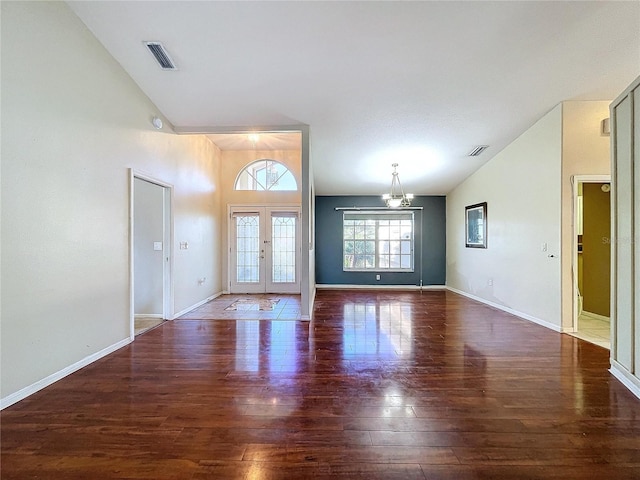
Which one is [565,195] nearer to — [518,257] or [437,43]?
[518,257]

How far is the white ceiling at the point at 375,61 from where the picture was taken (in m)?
2.66

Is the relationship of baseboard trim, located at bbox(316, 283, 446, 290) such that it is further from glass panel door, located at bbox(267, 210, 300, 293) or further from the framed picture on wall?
the framed picture on wall

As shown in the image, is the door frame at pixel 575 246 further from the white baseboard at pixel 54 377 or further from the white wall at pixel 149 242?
the white wall at pixel 149 242

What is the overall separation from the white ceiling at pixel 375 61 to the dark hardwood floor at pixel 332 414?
308cm

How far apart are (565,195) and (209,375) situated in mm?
4866

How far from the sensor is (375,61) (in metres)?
3.18

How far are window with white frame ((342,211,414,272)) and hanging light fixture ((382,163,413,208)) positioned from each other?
919mm

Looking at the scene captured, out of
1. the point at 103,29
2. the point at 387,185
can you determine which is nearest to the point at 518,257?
the point at 387,185

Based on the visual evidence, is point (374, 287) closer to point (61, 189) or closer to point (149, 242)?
point (149, 242)

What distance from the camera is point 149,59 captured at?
3221 mm

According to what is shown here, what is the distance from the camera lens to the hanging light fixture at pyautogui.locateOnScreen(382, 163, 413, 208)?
5.82m

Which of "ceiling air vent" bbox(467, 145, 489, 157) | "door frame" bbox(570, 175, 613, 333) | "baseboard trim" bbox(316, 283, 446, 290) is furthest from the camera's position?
"baseboard trim" bbox(316, 283, 446, 290)

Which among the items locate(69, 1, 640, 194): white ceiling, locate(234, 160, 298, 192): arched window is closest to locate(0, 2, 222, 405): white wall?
locate(69, 1, 640, 194): white ceiling

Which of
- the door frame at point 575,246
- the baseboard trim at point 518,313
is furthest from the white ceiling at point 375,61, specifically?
the baseboard trim at point 518,313
